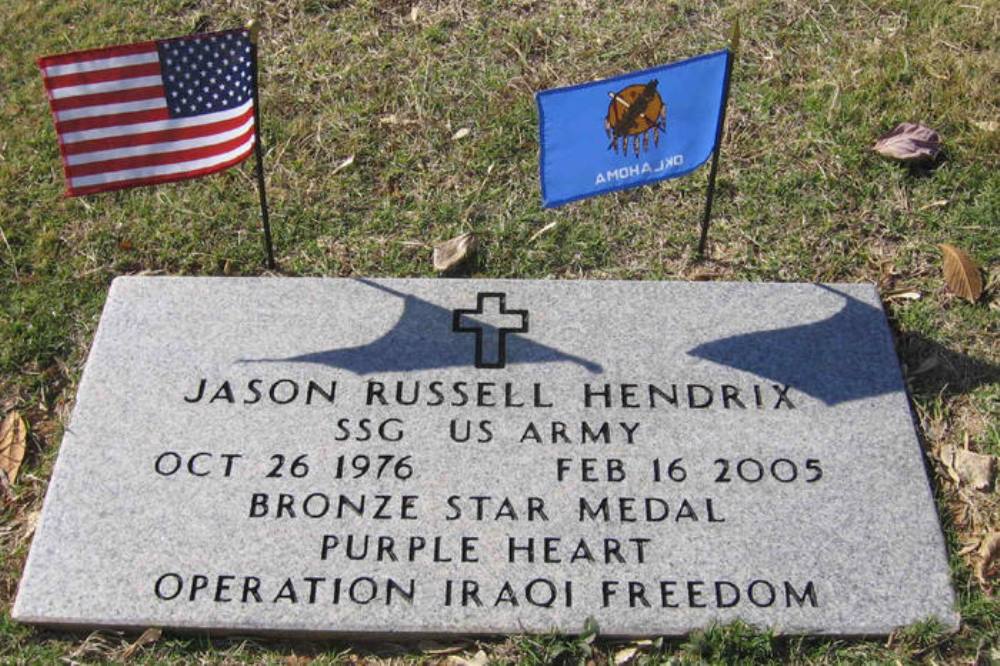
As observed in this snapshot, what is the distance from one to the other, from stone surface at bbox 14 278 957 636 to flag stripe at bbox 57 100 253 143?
628mm

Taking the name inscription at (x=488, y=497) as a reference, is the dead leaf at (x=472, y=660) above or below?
below

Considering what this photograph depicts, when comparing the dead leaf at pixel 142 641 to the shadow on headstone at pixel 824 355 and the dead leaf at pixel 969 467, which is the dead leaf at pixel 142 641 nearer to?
the shadow on headstone at pixel 824 355

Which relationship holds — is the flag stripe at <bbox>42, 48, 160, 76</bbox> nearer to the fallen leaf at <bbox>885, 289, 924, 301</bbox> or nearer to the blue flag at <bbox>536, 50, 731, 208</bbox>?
the blue flag at <bbox>536, 50, 731, 208</bbox>

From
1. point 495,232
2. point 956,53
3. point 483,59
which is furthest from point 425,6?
point 956,53

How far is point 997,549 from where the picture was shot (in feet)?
11.1

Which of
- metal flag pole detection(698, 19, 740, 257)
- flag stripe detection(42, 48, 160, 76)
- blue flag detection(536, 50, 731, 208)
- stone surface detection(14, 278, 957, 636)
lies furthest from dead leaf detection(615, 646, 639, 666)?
flag stripe detection(42, 48, 160, 76)

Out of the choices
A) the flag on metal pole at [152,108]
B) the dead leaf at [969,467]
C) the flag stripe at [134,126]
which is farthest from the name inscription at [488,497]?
the flag stripe at [134,126]

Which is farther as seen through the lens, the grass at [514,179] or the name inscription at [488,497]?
the grass at [514,179]

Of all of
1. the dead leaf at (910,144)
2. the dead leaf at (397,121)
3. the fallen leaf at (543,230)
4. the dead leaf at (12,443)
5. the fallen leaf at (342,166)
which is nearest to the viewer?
the dead leaf at (12,443)

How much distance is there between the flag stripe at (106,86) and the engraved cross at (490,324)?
1257mm

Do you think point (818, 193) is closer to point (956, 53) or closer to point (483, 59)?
point (956, 53)

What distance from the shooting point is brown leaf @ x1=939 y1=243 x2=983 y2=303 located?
13.3ft

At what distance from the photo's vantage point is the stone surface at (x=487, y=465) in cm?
320

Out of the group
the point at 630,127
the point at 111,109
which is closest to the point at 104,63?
the point at 111,109
